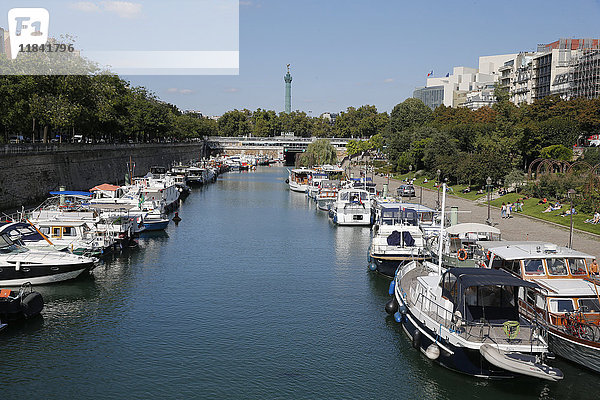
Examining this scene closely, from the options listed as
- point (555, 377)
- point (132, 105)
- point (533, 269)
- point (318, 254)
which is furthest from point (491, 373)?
point (132, 105)

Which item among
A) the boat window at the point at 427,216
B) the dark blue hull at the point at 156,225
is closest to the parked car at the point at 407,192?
the boat window at the point at 427,216

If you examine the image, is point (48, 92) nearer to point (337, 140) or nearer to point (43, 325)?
point (43, 325)

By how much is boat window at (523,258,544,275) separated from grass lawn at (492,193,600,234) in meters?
22.0

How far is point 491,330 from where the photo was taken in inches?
882

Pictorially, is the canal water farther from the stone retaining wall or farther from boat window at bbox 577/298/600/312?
the stone retaining wall

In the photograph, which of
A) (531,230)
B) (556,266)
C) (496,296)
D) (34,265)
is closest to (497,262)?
(556,266)

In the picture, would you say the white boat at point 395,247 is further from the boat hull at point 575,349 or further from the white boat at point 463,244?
the boat hull at point 575,349

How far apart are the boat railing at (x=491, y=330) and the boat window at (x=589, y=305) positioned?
261 cm

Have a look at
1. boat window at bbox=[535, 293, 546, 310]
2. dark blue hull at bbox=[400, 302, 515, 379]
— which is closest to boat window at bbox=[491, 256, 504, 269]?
boat window at bbox=[535, 293, 546, 310]

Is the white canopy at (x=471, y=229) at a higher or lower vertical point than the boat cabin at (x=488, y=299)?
higher

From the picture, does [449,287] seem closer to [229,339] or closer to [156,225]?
[229,339]

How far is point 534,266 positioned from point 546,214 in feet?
103

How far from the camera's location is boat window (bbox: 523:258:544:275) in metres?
26.3

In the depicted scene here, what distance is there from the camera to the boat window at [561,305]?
23.9 metres
